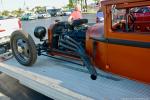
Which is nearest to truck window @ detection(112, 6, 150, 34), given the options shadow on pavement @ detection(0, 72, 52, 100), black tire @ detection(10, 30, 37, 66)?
black tire @ detection(10, 30, 37, 66)

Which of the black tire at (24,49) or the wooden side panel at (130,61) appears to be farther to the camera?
the black tire at (24,49)

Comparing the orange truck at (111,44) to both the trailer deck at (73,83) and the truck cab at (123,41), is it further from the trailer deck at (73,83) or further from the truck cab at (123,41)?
the trailer deck at (73,83)

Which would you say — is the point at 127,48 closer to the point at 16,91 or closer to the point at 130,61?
the point at 130,61

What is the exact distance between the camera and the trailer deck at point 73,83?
3131 millimetres

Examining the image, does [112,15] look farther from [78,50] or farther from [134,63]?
[78,50]

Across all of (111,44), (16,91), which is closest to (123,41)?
(111,44)

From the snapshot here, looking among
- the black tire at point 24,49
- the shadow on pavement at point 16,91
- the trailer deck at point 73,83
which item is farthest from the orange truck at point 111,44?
the shadow on pavement at point 16,91

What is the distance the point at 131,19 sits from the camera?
3.65 meters

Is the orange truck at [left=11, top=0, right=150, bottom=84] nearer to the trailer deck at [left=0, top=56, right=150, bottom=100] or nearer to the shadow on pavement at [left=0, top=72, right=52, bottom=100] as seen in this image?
the trailer deck at [left=0, top=56, right=150, bottom=100]

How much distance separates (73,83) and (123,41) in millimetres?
976

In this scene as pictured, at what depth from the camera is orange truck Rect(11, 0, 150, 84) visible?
297cm

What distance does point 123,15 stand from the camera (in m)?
3.60

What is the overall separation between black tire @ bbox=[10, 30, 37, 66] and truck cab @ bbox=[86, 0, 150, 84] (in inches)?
46.0

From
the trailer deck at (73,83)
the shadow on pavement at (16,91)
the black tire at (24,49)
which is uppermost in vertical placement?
the black tire at (24,49)
